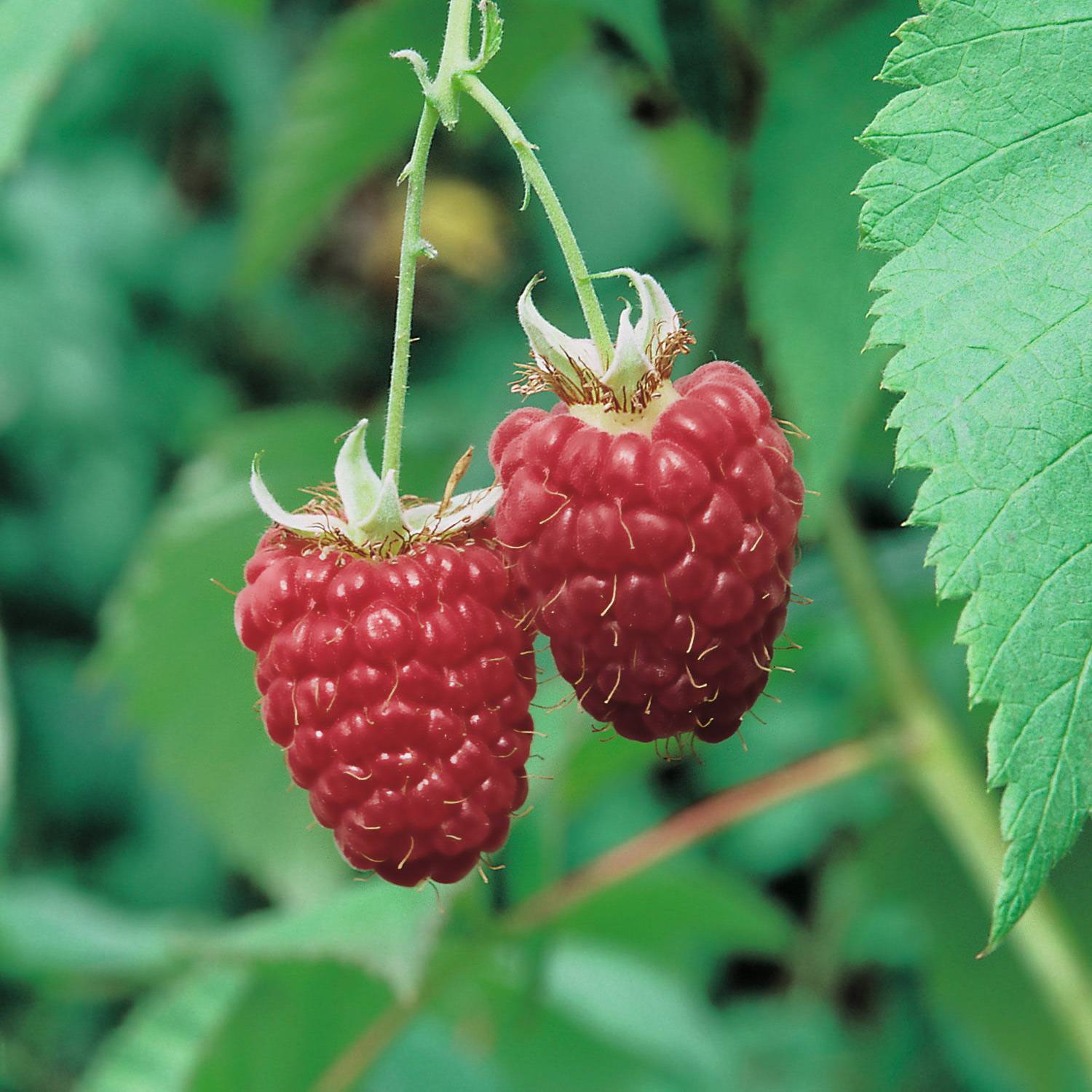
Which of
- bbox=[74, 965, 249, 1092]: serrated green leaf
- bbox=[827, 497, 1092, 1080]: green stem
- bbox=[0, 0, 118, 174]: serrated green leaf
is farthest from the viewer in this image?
bbox=[74, 965, 249, 1092]: serrated green leaf

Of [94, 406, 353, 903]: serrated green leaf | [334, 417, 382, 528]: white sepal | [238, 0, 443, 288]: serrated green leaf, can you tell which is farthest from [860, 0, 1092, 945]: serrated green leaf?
[94, 406, 353, 903]: serrated green leaf

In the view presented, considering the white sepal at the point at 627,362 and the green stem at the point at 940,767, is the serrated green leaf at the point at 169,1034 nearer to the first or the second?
the green stem at the point at 940,767

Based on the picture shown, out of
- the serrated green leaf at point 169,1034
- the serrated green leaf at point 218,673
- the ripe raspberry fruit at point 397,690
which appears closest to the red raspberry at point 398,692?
the ripe raspberry fruit at point 397,690

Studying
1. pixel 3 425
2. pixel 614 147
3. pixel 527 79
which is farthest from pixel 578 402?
pixel 3 425

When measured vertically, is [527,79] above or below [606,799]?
above

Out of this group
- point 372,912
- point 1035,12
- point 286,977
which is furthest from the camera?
point 286,977

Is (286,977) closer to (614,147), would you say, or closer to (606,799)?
(606,799)

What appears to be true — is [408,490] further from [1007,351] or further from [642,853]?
[1007,351]

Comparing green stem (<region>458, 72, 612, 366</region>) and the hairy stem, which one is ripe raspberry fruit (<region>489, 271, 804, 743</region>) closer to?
green stem (<region>458, 72, 612, 366</region>)
